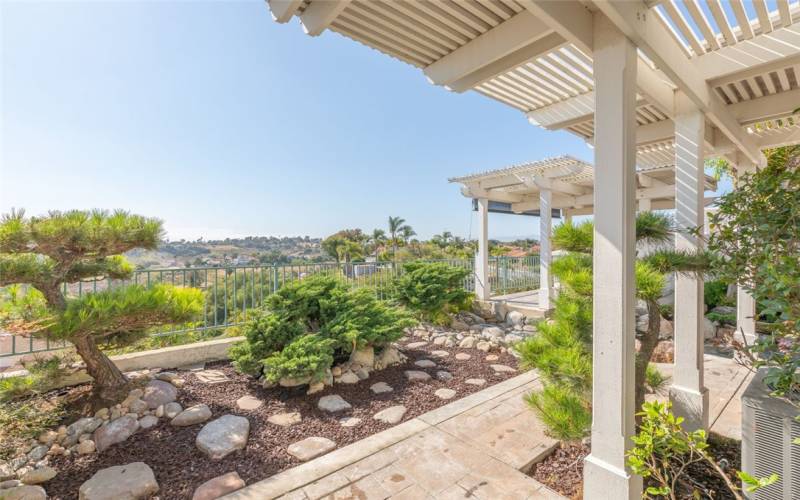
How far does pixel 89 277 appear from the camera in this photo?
9.86 ft

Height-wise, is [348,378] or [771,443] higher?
[771,443]

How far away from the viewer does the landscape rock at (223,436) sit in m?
2.36

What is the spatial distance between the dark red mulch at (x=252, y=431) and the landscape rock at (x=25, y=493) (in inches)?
3.4

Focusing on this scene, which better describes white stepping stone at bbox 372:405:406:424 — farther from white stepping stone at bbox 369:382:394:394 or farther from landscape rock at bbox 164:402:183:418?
landscape rock at bbox 164:402:183:418

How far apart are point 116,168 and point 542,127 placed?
8.58 m

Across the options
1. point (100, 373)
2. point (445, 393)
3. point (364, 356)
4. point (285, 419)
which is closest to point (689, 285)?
point (445, 393)

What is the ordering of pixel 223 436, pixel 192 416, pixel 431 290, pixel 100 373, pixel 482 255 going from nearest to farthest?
pixel 223 436
pixel 192 416
pixel 100 373
pixel 431 290
pixel 482 255

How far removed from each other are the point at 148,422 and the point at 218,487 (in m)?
1.21

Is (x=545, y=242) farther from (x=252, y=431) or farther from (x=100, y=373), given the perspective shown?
(x=100, y=373)

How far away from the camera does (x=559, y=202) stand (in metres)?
8.38

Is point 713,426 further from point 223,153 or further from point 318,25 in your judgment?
point 223,153

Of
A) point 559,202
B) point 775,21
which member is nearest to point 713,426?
point 775,21

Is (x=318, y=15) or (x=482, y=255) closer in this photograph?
(x=318, y=15)

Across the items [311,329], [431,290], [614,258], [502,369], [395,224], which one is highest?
[395,224]
